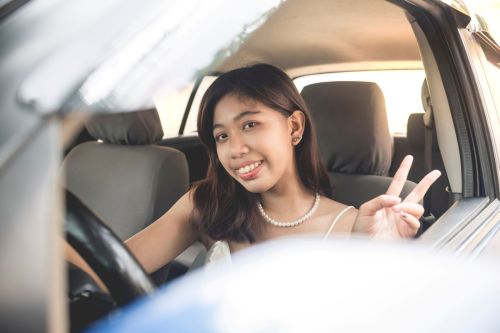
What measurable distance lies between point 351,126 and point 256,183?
96cm

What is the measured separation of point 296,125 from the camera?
191 cm

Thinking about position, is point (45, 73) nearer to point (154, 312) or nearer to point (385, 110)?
point (154, 312)

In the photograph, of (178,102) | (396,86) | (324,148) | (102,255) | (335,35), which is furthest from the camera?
(396,86)

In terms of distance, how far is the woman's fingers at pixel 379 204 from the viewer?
1497mm

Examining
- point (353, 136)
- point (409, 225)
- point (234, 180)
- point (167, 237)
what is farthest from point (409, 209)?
point (353, 136)

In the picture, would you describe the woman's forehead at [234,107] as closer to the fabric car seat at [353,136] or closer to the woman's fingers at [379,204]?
the woman's fingers at [379,204]

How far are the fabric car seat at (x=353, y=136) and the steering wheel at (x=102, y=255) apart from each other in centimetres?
169

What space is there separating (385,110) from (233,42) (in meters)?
1.79

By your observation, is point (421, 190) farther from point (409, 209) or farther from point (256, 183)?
point (256, 183)

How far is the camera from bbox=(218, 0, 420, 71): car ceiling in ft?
8.06

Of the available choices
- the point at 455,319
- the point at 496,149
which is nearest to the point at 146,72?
the point at 455,319

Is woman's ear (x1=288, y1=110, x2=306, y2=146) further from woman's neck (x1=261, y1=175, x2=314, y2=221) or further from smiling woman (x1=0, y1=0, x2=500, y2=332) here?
woman's neck (x1=261, y1=175, x2=314, y2=221)

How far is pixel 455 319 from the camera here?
3.79ft

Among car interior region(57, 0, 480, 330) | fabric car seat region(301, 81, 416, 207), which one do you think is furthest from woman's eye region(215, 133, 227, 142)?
fabric car seat region(301, 81, 416, 207)
